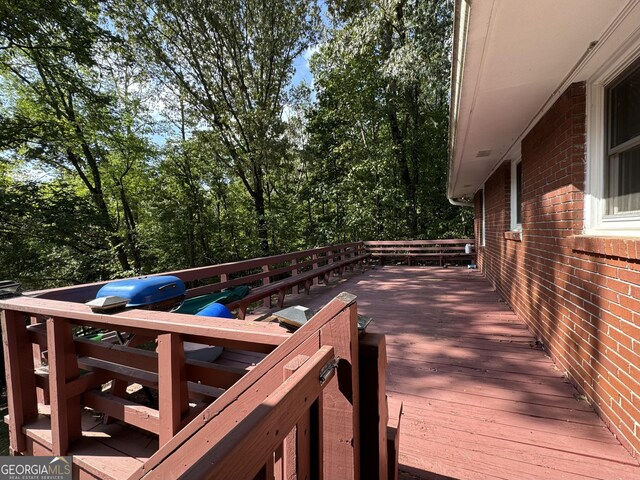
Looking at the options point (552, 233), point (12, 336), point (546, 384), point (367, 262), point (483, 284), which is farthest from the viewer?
point (367, 262)

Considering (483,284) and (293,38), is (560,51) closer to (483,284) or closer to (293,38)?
(483,284)

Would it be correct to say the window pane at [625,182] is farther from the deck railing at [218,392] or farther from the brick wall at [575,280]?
the deck railing at [218,392]

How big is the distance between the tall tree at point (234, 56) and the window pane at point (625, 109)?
347 inches

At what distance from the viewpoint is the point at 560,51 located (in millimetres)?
1874

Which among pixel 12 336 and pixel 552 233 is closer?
pixel 12 336

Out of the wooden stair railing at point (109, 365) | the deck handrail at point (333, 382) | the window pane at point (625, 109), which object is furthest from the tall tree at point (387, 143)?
the deck handrail at point (333, 382)

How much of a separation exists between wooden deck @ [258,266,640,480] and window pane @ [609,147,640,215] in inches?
51.0

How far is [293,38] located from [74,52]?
22.0 feet

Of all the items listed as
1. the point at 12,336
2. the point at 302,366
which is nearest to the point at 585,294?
the point at 302,366

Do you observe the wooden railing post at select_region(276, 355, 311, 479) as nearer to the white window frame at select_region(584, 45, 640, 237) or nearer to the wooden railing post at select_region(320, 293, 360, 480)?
the wooden railing post at select_region(320, 293, 360, 480)

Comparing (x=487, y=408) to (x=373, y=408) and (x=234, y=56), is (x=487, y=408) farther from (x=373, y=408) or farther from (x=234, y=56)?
(x=234, y=56)

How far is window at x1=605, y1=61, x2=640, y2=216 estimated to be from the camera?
170 cm

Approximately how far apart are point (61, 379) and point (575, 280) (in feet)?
10.9

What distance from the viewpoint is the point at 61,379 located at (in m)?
1.60
